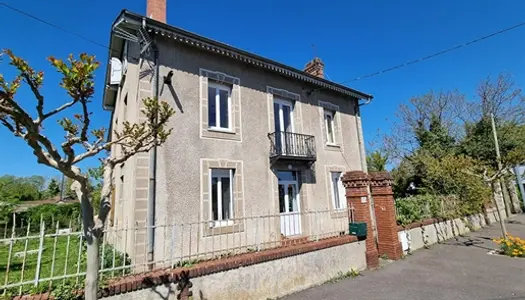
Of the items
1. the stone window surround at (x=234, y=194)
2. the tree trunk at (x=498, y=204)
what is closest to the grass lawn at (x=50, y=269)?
the stone window surround at (x=234, y=194)

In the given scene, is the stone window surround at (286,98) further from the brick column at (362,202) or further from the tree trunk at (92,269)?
the tree trunk at (92,269)

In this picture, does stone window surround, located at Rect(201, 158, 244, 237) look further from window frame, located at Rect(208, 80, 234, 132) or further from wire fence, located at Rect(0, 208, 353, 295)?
window frame, located at Rect(208, 80, 234, 132)

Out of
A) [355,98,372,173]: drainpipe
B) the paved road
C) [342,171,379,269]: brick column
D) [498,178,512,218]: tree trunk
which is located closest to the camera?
the paved road

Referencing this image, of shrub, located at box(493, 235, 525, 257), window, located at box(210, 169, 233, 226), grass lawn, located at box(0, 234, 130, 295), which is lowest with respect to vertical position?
shrub, located at box(493, 235, 525, 257)

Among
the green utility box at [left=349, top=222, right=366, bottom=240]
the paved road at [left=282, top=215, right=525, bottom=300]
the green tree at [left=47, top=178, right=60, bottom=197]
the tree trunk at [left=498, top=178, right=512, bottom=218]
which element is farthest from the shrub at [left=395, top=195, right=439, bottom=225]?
the green tree at [left=47, top=178, right=60, bottom=197]

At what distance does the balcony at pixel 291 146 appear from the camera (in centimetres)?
1004

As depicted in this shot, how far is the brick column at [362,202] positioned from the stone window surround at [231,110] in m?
4.01

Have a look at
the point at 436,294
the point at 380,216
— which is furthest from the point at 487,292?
the point at 380,216

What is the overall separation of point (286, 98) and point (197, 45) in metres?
4.40

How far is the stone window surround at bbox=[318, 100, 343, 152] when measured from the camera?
1246 centimetres

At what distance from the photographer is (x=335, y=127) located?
524 inches

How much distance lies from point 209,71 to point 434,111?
77.9 ft

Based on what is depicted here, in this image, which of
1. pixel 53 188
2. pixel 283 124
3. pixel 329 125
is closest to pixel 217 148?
pixel 283 124

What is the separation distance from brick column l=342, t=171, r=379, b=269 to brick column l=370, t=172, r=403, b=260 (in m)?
0.58
